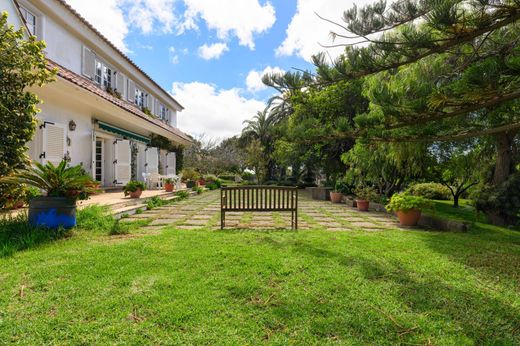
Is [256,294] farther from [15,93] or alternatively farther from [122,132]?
[122,132]

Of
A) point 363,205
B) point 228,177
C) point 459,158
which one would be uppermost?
point 459,158

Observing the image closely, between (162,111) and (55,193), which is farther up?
(162,111)

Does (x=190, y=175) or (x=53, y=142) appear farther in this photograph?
(x=190, y=175)

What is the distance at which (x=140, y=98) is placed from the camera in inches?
647

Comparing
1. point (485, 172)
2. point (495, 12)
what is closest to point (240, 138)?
point (485, 172)

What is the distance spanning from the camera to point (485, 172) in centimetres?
844

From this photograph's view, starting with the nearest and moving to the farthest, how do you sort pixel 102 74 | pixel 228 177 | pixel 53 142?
pixel 53 142, pixel 102 74, pixel 228 177

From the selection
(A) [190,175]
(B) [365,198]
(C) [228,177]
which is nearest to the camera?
(B) [365,198]

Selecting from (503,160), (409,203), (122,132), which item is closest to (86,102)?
(122,132)

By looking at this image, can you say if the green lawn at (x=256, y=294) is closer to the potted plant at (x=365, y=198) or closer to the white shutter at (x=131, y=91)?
the potted plant at (x=365, y=198)

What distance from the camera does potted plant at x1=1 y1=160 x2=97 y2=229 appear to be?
4527 millimetres

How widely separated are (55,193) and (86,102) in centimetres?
488

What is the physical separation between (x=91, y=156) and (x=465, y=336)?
1107 centimetres

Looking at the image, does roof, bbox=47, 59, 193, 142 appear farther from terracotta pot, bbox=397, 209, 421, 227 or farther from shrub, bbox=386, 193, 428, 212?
terracotta pot, bbox=397, 209, 421, 227
